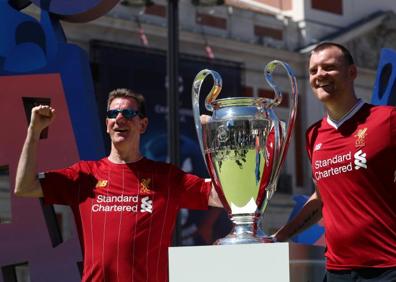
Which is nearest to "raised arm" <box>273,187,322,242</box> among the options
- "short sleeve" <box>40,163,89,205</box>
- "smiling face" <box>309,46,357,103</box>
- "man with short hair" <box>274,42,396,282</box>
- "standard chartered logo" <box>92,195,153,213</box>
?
"man with short hair" <box>274,42,396,282</box>

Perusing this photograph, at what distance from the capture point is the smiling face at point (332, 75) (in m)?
4.00

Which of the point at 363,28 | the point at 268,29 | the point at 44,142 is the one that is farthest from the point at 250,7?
the point at 44,142

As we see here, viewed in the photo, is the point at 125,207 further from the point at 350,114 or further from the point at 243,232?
the point at 350,114

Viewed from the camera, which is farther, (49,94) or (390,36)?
(390,36)

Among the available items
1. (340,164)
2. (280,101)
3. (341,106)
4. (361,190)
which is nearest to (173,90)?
(280,101)

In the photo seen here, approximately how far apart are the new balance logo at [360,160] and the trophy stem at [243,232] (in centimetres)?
47

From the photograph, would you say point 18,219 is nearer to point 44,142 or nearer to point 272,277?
point 44,142

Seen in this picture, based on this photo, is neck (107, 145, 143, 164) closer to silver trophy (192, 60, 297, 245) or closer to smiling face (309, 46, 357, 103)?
silver trophy (192, 60, 297, 245)

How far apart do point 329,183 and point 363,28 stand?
22825mm

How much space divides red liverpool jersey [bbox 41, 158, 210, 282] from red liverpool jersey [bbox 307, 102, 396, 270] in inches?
27.7

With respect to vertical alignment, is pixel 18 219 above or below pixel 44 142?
below

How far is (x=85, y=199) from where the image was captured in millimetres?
4316

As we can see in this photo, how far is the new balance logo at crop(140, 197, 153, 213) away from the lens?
13.9ft

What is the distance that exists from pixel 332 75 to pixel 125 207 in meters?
1.08
